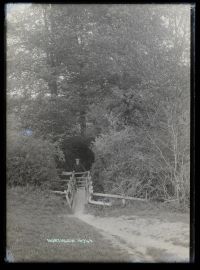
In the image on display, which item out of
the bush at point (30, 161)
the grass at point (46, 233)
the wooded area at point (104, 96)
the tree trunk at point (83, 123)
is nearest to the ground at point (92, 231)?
the grass at point (46, 233)

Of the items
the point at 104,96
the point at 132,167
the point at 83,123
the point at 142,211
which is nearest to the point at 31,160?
the point at 83,123

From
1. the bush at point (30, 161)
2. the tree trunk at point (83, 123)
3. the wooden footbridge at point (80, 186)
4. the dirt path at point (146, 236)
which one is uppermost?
the tree trunk at point (83, 123)

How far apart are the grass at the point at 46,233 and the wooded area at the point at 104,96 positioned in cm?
102

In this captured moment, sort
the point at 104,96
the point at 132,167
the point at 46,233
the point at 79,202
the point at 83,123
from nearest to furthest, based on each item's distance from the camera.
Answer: the point at 46,233, the point at 83,123, the point at 104,96, the point at 132,167, the point at 79,202

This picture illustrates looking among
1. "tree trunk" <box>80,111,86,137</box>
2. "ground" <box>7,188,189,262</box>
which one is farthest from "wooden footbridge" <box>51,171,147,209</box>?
"tree trunk" <box>80,111,86,137</box>

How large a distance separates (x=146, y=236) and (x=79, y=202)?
5187mm

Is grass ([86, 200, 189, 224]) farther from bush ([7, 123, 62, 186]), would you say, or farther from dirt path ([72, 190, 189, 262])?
bush ([7, 123, 62, 186])

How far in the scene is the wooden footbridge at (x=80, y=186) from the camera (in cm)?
1475

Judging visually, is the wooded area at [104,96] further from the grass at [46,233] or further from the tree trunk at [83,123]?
the grass at [46,233]

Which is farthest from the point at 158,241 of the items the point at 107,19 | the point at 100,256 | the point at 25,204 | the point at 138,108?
the point at 107,19

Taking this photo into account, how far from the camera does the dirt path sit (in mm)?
9375

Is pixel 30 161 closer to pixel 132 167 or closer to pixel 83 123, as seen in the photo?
pixel 83 123

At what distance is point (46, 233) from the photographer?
419 inches

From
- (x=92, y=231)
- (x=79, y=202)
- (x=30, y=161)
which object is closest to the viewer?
(x=92, y=231)
